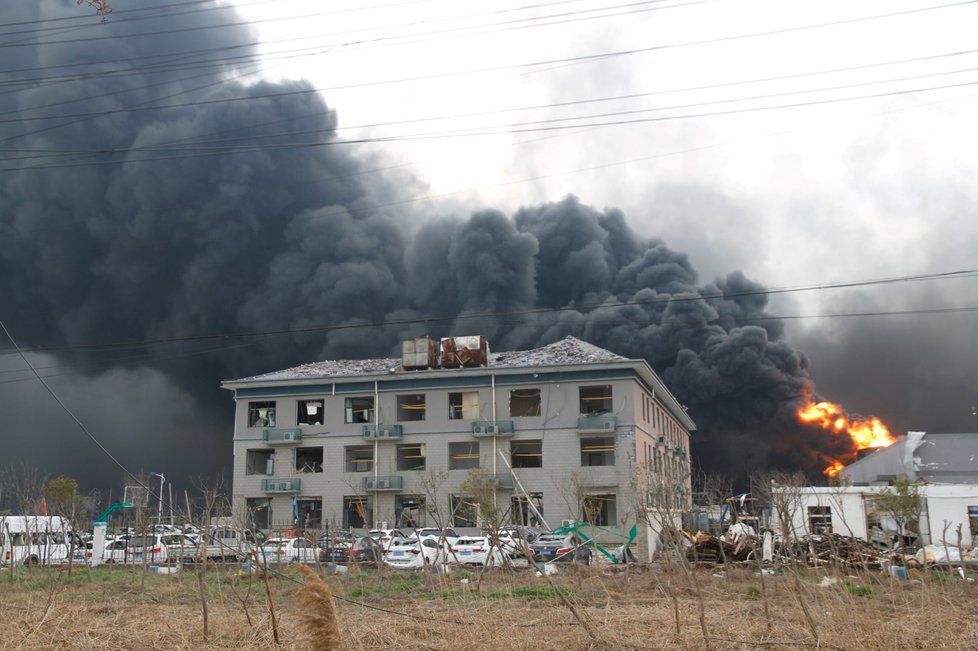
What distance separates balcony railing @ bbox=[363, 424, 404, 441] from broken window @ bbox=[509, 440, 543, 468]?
22.6ft

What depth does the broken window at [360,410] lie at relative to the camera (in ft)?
184

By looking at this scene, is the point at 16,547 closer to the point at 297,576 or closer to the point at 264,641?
the point at 297,576

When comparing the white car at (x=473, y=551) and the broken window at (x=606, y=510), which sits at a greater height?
the broken window at (x=606, y=510)

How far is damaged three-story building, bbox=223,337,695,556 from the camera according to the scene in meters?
51.3

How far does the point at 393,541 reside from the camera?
36438mm

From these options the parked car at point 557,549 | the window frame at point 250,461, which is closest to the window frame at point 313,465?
the window frame at point 250,461

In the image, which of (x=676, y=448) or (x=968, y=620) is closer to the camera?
(x=968, y=620)

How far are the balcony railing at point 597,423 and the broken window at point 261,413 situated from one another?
20.0 m

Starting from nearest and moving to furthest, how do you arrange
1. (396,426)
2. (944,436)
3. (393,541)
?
1. (393,541)
2. (396,426)
3. (944,436)

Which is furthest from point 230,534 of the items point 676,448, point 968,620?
point 968,620

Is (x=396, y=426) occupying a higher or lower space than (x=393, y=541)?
higher

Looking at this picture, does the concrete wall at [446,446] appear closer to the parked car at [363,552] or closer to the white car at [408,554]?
the parked car at [363,552]

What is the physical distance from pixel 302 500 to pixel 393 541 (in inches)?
782

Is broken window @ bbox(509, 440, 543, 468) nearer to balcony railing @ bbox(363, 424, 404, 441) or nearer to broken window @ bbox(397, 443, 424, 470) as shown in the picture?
broken window @ bbox(397, 443, 424, 470)
